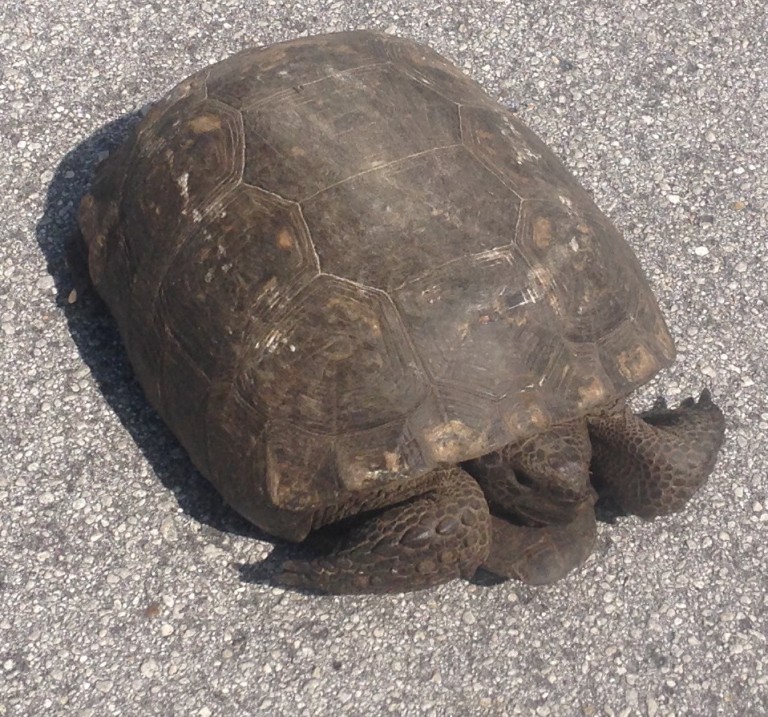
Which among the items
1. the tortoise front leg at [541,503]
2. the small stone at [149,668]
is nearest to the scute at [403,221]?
the tortoise front leg at [541,503]

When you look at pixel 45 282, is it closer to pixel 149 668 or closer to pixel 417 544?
pixel 149 668

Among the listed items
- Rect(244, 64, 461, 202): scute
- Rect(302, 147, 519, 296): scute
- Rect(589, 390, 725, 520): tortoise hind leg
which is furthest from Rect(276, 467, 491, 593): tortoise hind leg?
Rect(244, 64, 461, 202): scute

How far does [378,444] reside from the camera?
306 centimetres

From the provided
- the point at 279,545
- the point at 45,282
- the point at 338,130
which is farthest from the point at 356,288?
the point at 45,282

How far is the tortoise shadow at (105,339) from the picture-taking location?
144 inches

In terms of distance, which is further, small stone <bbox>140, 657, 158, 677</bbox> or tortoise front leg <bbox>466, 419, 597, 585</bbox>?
small stone <bbox>140, 657, 158, 677</bbox>

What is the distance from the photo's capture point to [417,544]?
10.2ft

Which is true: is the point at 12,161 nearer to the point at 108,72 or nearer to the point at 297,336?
the point at 108,72

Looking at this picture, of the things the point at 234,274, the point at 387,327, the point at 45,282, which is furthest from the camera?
the point at 45,282

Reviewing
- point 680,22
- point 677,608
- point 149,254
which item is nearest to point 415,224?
point 149,254

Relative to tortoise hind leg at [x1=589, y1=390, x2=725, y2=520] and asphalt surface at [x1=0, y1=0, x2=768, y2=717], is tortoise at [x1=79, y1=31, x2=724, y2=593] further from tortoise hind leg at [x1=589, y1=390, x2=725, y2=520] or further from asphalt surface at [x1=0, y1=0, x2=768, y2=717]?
asphalt surface at [x1=0, y1=0, x2=768, y2=717]

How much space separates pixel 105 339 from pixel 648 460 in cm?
196

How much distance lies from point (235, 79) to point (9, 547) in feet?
5.57

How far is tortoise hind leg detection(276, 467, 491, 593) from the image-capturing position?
312 centimetres
